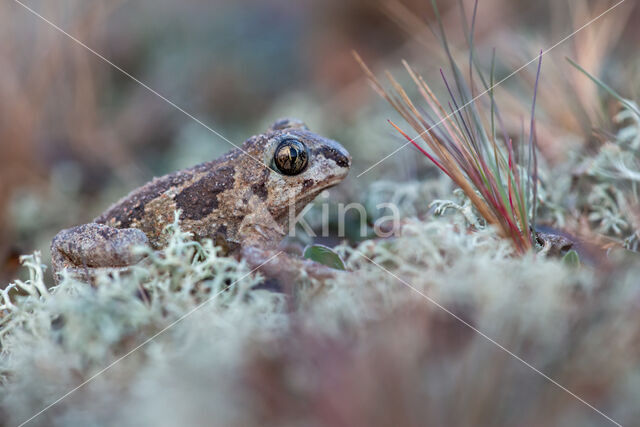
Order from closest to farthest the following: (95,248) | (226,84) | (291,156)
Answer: (95,248), (291,156), (226,84)

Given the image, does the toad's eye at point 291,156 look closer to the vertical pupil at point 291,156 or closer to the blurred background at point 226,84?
the vertical pupil at point 291,156

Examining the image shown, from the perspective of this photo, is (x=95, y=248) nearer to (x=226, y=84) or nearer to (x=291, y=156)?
(x=291, y=156)

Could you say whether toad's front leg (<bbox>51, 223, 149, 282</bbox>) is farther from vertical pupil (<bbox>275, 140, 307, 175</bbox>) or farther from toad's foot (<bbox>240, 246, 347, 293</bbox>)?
vertical pupil (<bbox>275, 140, 307, 175</bbox>)

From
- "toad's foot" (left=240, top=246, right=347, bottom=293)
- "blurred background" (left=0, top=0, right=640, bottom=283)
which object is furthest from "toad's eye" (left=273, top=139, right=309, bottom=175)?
"blurred background" (left=0, top=0, right=640, bottom=283)

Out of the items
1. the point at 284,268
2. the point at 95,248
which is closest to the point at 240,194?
the point at 95,248

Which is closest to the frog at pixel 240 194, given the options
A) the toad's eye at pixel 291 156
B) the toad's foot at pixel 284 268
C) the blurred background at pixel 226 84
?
the toad's eye at pixel 291 156

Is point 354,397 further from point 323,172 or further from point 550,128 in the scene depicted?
point 550,128
